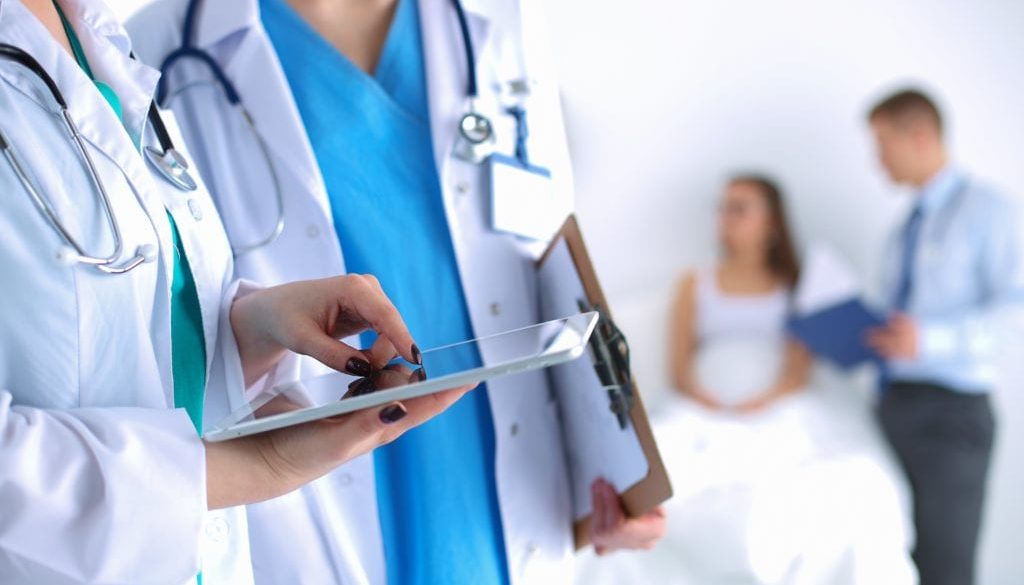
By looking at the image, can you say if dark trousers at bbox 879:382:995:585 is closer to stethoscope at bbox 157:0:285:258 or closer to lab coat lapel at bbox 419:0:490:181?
lab coat lapel at bbox 419:0:490:181

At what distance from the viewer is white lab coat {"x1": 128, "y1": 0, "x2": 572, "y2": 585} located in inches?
39.4

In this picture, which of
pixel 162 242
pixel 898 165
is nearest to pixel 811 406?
pixel 898 165

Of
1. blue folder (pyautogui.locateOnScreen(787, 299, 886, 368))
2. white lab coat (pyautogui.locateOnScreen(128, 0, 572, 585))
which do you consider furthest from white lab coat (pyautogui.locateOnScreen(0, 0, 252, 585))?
blue folder (pyautogui.locateOnScreen(787, 299, 886, 368))

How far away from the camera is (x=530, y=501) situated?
112 centimetres

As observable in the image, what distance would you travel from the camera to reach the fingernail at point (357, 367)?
0.75 metres

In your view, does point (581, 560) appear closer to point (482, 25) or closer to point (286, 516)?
point (286, 516)

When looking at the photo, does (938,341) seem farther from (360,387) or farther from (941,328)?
(360,387)

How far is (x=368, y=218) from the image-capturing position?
3.59 ft

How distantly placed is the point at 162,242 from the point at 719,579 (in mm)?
1298

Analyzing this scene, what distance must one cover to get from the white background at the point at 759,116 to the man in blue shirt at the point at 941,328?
0.36 meters

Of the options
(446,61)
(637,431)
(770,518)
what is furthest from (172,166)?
(770,518)

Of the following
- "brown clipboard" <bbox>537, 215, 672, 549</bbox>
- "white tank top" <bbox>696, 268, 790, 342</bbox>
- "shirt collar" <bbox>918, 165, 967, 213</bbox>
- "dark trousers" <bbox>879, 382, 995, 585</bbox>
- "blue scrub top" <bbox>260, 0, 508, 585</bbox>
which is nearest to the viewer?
"brown clipboard" <bbox>537, 215, 672, 549</bbox>

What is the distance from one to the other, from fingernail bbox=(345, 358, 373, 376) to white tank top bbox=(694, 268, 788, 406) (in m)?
2.18

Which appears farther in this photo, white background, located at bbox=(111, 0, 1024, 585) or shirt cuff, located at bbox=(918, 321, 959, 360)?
white background, located at bbox=(111, 0, 1024, 585)
